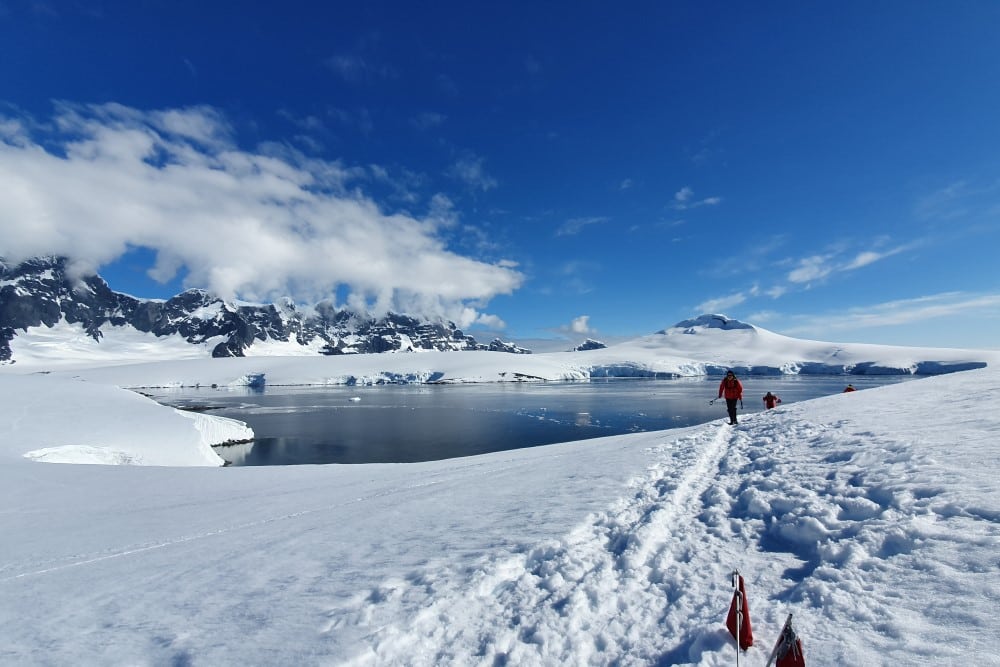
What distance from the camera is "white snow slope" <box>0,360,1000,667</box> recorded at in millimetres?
2912

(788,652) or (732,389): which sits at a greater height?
(732,389)

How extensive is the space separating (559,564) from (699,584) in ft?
3.70

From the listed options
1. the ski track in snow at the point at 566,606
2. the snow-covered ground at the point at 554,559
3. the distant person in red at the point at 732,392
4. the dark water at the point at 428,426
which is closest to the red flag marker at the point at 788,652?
the snow-covered ground at the point at 554,559

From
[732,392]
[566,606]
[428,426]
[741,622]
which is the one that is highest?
[732,392]

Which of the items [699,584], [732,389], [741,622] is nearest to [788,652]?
[741,622]

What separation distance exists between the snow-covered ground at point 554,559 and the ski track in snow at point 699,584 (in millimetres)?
17

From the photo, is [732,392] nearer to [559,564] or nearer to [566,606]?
[559,564]

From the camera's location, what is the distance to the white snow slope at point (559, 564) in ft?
9.55

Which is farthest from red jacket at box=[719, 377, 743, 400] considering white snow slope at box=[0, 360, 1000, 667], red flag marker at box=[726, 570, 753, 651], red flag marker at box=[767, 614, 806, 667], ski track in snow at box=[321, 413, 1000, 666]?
red flag marker at box=[767, 614, 806, 667]

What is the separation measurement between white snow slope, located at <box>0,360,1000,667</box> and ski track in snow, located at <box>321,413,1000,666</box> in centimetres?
2

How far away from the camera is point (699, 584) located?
3.56 meters

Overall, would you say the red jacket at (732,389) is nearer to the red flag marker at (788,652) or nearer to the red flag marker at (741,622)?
the red flag marker at (741,622)

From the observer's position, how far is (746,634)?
9.03 feet

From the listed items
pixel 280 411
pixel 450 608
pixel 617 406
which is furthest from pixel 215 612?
pixel 280 411
